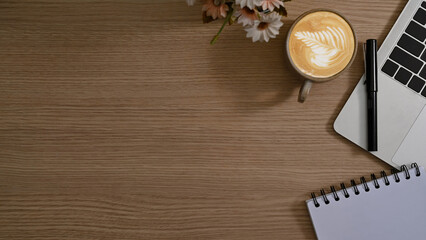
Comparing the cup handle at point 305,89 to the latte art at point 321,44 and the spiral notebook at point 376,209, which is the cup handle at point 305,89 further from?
the spiral notebook at point 376,209

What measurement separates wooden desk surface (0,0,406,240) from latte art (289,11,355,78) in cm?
6

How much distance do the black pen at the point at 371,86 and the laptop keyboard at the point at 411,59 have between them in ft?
0.11

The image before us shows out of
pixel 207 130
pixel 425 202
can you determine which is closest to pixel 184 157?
pixel 207 130

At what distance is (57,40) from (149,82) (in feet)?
0.65

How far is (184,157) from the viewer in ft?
2.53

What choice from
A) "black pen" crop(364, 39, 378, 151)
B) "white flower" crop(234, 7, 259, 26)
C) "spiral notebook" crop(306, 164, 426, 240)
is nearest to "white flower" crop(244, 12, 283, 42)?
"white flower" crop(234, 7, 259, 26)

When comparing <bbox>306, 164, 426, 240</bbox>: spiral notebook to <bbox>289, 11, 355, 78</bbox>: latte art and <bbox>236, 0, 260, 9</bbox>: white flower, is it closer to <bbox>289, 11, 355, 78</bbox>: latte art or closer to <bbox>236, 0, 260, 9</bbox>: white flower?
<bbox>289, 11, 355, 78</bbox>: latte art

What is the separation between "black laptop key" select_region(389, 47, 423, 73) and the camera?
2.49 ft

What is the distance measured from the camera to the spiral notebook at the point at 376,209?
0.76 m

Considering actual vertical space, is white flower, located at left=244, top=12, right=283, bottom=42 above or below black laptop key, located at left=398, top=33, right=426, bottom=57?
→ below

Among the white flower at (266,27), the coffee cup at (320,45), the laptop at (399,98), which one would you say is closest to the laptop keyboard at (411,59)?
the laptop at (399,98)

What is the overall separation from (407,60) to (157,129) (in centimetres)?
50

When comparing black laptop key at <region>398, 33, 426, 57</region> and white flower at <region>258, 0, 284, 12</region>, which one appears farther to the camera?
black laptop key at <region>398, 33, 426, 57</region>

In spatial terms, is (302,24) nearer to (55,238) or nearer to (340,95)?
(340,95)
